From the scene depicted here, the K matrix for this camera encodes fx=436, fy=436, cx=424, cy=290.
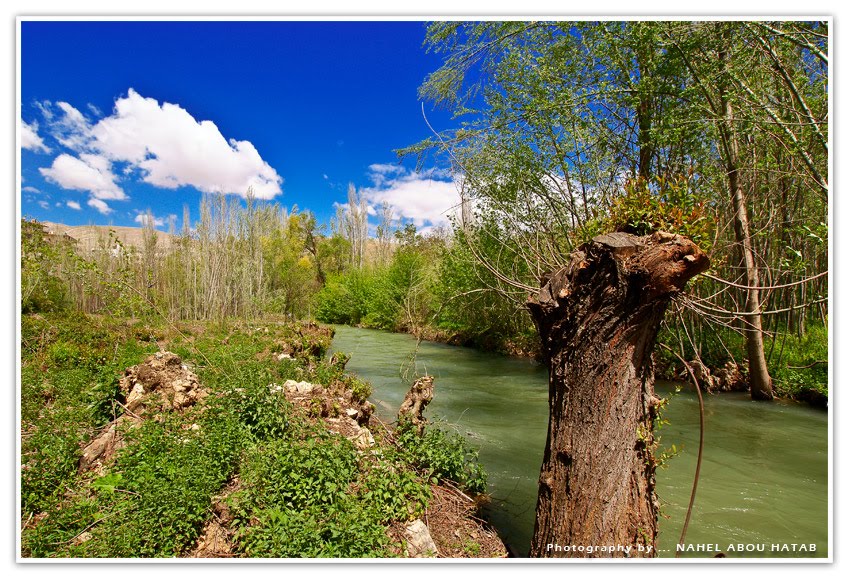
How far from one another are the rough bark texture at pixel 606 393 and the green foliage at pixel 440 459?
63.1 inches

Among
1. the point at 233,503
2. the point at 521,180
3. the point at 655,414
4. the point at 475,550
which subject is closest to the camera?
the point at 655,414

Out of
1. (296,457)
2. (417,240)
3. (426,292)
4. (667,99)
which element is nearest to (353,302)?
(417,240)

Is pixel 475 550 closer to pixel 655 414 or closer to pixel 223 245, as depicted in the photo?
pixel 655 414

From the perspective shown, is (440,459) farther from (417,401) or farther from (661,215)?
(661,215)

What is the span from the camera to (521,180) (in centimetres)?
819

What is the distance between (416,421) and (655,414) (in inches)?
98.2

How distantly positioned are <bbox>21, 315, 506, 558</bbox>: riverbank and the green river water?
868 millimetres

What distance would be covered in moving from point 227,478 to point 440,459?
5.83ft

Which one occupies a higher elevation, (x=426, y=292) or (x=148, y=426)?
(x=426, y=292)

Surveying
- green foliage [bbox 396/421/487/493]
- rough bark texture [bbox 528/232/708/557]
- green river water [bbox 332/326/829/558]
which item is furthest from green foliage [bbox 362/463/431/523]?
rough bark texture [bbox 528/232/708/557]

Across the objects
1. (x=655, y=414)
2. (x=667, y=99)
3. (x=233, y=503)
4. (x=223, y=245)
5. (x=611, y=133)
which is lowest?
(x=233, y=503)

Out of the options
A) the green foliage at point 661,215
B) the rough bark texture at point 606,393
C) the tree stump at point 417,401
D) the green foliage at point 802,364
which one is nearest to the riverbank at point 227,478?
the tree stump at point 417,401

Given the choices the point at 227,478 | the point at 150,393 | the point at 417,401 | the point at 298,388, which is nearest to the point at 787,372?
the point at 417,401
